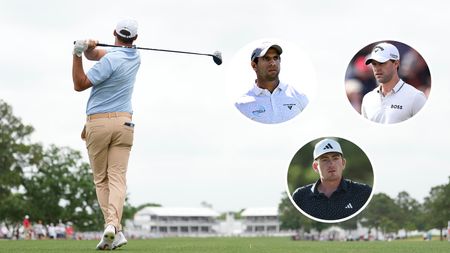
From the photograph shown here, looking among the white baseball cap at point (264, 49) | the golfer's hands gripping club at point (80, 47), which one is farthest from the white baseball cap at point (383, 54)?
the golfer's hands gripping club at point (80, 47)

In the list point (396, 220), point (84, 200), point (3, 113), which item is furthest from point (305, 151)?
point (396, 220)

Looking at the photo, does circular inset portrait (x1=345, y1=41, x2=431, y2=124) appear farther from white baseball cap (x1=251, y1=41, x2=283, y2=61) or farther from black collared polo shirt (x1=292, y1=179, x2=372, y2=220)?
black collared polo shirt (x1=292, y1=179, x2=372, y2=220)

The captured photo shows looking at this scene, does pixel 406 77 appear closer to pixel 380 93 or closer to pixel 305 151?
pixel 380 93

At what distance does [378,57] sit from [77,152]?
270 ft

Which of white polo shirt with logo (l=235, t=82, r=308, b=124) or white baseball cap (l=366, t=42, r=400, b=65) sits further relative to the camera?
white baseball cap (l=366, t=42, r=400, b=65)

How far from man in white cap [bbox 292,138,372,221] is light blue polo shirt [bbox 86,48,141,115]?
226 centimetres

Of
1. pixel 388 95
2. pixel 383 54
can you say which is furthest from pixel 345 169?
pixel 383 54

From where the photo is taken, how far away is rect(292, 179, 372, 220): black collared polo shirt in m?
9.35

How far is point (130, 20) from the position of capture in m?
8.62

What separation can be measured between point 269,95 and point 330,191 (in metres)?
1.84

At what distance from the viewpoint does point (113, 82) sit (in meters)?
8.76

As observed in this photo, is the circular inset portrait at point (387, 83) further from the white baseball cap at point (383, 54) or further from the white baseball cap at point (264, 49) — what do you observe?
the white baseball cap at point (264, 49)

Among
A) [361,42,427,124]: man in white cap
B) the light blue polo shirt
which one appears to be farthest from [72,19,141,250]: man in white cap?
[361,42,427,124]: man in white cap

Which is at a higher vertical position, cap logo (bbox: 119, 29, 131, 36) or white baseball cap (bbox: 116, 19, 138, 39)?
white baseball cap (bbox: 116, 19, 138, 39)
